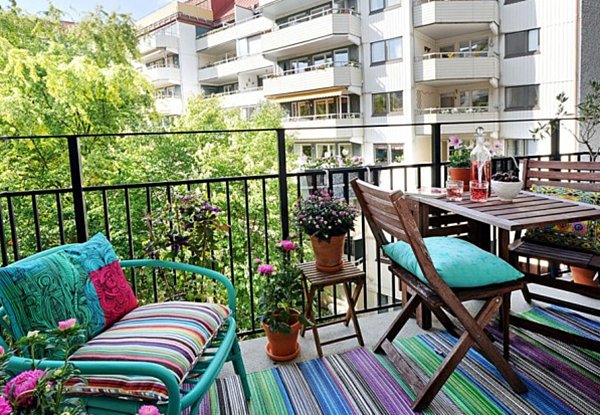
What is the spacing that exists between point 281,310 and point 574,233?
1.53m

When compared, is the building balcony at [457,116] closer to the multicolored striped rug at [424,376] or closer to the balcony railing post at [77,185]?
the multicolored striped rug at [424,376]

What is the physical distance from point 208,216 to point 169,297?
1.59 ft

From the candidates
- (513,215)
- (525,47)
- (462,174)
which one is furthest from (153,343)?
(525,47)

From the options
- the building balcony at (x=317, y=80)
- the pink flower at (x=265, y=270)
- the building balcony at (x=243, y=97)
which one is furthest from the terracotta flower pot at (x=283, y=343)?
the building balcony at (x=243, y=97)

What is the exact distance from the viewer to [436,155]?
9.04 ft

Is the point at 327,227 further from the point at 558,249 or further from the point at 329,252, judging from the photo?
the point at 558,249

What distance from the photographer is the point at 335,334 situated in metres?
2.30

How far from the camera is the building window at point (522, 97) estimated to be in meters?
11.3

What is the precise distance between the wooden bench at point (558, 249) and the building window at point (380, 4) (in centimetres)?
1109

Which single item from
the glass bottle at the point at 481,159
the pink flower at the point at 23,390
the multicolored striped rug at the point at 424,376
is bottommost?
the multicolored striped rug at the point at 424,376

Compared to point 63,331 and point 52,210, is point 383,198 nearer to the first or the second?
point 63,331

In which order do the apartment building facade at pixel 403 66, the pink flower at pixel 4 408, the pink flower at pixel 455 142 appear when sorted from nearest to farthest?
the pink flower at pixel 4 408
the pink flower at pixel 455 142
the apartment building facade at pixel 403 66

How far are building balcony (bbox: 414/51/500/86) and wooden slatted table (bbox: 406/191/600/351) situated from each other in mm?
10490

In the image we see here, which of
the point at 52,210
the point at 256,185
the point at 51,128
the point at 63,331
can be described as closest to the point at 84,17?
the point at 51,128
